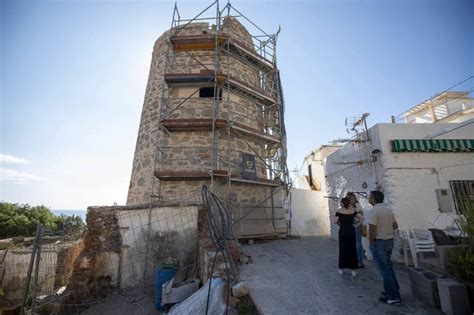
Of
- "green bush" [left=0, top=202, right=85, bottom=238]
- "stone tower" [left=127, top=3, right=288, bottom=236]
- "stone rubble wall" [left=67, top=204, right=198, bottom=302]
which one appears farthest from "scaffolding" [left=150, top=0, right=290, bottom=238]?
"green bush" [left=0, top=202, right=85, bottom=238]

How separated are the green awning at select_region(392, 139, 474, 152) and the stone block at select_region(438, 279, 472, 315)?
4.56 metres

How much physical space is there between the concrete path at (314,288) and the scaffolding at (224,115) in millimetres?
2735

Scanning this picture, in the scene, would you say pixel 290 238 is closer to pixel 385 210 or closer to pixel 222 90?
pixel 385 210

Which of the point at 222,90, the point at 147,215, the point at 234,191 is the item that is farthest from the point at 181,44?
the point at 147,215

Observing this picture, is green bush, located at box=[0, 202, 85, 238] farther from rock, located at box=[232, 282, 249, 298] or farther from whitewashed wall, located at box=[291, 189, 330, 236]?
rock, located at box=[232, 282, 249, 298]

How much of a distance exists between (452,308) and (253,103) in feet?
29.5

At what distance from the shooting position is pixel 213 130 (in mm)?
7965

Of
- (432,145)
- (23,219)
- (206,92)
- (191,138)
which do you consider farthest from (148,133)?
(23,219)

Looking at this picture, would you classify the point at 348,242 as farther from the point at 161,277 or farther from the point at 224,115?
the point at 224,115

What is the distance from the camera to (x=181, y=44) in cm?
962

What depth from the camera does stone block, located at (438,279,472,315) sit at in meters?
2.85

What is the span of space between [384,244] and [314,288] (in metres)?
1.37

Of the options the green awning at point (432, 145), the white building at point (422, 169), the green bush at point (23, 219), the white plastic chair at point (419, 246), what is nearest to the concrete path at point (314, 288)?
the white plastic chair at point (419, 246)

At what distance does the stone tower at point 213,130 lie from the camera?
8.12 m
